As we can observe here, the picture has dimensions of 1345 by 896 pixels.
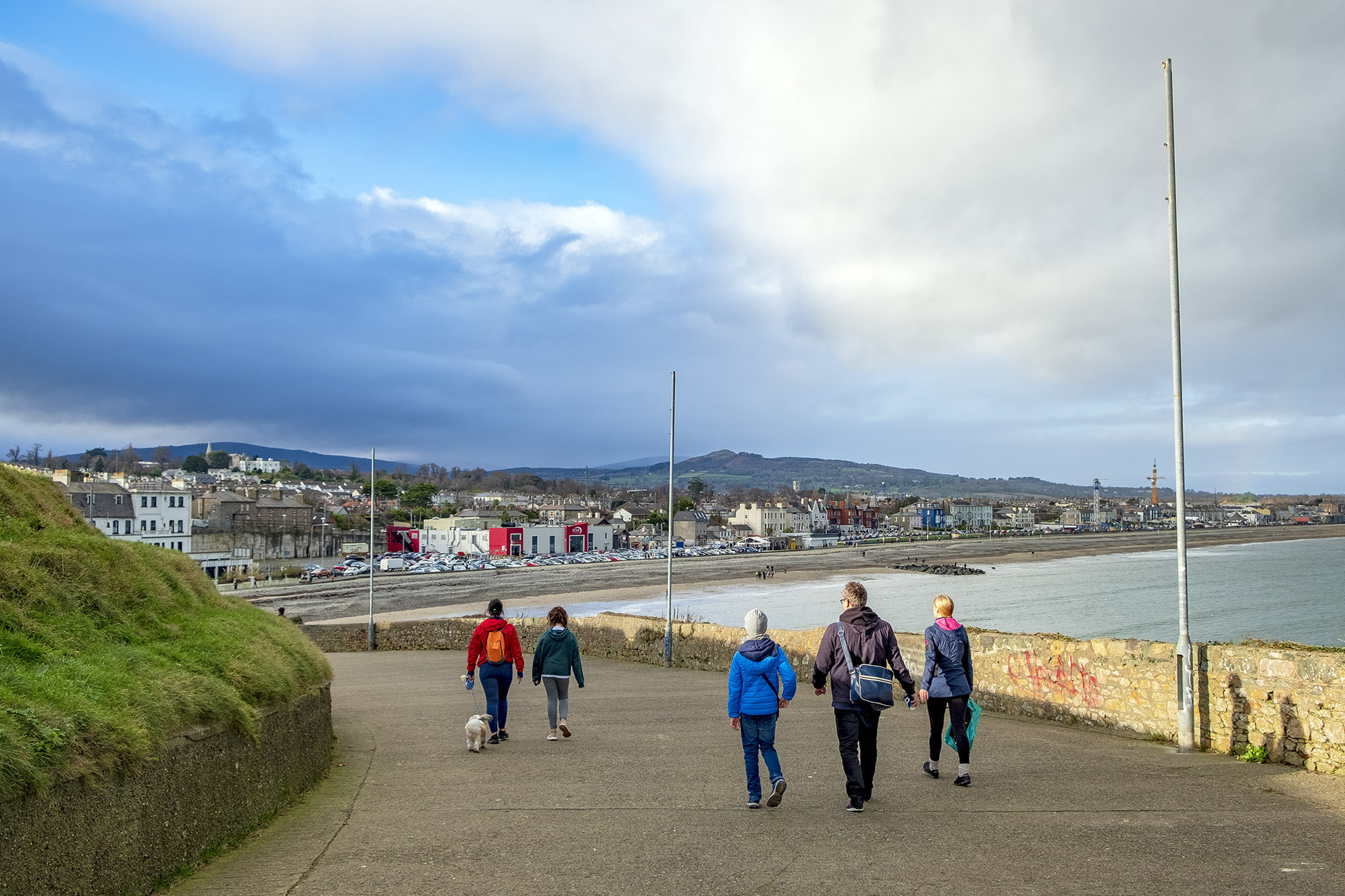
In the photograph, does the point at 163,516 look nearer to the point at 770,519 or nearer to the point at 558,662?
the point at 558,662

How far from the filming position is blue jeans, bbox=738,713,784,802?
22.0 ft

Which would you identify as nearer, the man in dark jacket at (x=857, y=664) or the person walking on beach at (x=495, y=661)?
the man in dark jacket at (x=857, y=664)

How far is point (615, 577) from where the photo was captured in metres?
78.6

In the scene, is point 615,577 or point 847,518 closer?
point 615,577

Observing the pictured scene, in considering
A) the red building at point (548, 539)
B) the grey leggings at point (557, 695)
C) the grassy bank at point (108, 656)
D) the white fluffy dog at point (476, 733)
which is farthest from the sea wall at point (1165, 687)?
the red building at point (548, 539)

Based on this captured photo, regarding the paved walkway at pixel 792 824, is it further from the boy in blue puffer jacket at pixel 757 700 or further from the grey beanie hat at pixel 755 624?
the grey beanie hat at pixel 755 624

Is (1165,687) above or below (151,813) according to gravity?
below

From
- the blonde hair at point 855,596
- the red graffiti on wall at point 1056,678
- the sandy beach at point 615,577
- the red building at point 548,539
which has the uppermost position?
the blonde hair at point 855,596

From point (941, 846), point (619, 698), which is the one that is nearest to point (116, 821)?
point (941, 846)

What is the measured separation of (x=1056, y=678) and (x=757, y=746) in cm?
492

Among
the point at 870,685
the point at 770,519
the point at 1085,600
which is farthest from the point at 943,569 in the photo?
the point at 770,519

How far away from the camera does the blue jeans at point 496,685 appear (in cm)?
974

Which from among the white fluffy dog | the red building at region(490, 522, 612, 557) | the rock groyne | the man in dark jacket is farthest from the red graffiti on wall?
the red building at region(490, 522, 612, 557)

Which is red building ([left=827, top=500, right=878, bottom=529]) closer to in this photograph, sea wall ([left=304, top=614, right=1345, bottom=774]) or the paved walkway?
sea wall ([left=304, top=614, right=1345, bottom=774])
